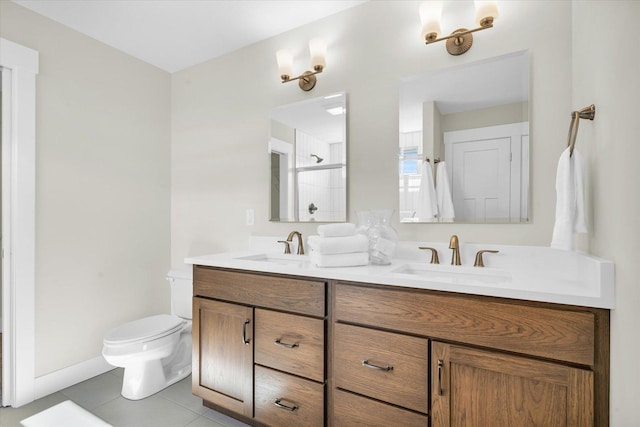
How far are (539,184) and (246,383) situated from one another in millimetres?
1692

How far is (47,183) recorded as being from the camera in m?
2.05

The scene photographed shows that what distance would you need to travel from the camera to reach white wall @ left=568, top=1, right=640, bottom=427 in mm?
799

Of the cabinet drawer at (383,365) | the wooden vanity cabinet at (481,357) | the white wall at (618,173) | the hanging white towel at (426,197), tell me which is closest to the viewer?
the white wall at (618,173)

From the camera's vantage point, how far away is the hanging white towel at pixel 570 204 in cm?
108

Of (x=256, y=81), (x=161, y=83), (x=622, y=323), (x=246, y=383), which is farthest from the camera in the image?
(x=161, y=83)

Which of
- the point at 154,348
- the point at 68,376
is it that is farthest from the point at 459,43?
the point at 68,376

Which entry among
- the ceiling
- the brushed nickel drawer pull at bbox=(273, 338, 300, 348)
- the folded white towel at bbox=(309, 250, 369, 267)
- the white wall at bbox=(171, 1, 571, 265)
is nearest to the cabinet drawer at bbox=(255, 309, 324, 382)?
the brushed nickel drawer pull at bbox=(273, 338, 300, 348)

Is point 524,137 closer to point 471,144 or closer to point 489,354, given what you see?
point 471,144

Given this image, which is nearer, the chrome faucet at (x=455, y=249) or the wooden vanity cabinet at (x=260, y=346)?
the wooden vanity cabinet at (x=260, y=346)

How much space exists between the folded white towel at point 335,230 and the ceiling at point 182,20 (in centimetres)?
133

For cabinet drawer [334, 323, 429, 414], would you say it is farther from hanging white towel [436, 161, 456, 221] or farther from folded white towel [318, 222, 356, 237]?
hanging white towel [436, 161, 456, 221]

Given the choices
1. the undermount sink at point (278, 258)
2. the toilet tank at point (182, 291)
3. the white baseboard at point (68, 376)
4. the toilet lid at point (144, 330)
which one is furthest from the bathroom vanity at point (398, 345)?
the white baseboard at point (68, 376)

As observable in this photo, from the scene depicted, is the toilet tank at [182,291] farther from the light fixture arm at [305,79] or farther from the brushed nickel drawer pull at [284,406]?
the light fixture arm at [305,79]

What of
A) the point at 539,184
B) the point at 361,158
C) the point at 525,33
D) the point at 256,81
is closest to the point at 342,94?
the point at 361,158
